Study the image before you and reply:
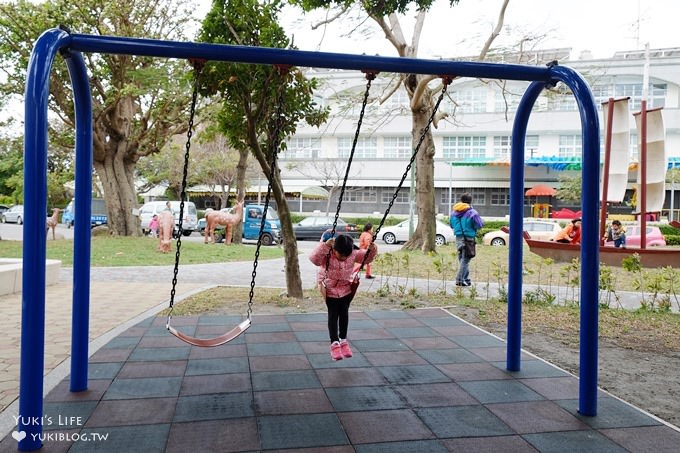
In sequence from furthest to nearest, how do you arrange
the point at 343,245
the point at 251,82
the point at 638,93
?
the point at 638,93, the point at 251,82, the point at 343,245

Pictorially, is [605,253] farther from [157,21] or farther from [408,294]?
[157,21]

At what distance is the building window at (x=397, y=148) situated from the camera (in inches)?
1377

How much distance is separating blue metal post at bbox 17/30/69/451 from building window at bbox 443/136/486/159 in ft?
111

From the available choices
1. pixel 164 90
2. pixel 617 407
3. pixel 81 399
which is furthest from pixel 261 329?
pixel 164 90

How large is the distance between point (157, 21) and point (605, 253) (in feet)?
47.2

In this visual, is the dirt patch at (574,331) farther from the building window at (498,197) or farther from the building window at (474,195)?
the building window at (474,195)

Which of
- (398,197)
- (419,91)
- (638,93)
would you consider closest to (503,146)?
(398,197)

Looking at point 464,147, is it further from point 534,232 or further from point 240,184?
point 240,184

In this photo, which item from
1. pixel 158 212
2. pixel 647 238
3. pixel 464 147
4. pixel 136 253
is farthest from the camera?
pixel 464 147

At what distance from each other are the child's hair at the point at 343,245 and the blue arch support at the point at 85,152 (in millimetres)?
1371

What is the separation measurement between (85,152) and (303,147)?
106ft

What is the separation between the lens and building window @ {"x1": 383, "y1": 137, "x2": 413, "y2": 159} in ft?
115

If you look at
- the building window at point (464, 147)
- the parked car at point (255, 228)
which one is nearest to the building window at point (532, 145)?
the building window at point (464, 147)

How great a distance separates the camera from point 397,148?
35125mm
